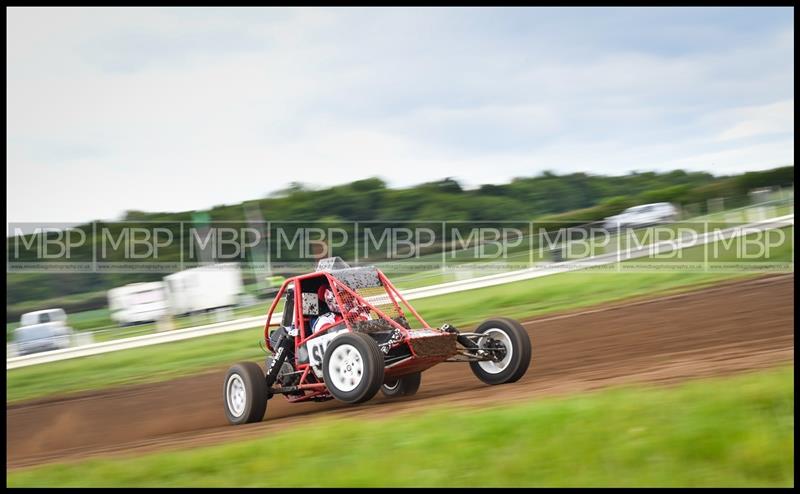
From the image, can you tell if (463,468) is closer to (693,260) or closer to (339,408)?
(339,408)

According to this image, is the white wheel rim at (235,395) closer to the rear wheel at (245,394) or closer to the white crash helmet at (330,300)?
the rear wheel at (245,394)

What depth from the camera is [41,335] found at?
80.2 ft

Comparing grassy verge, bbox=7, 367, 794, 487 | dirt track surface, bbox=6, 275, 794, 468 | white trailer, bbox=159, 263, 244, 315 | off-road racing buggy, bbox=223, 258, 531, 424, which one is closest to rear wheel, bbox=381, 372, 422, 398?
off-road racing buggy, bbox=223, 258, 531, 424

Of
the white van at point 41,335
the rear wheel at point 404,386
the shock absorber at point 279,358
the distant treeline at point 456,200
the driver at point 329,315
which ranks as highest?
the distant treeline at point 456,200

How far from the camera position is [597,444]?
238 inches

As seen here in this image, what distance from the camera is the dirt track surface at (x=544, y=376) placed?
8961mm

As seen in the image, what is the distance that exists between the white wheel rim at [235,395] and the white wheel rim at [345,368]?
5.05ft

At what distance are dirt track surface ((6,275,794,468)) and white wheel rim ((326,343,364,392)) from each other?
345 mm

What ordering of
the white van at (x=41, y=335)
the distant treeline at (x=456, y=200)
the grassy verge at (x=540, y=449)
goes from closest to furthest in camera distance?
the grassy verge at (x=540, y=449) → the white van at (x=41, y=335) → the distant treeline at (x=456, y=200)

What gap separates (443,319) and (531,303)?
2171mm

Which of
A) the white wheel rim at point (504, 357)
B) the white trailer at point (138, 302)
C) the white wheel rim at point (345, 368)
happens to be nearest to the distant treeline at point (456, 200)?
the white trailer at point (138, 302)

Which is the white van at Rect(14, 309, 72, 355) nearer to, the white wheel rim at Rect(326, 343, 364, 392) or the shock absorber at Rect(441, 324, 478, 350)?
the white wheel rim at Rect(326, 343, 364, 392)

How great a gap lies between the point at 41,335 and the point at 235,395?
16.3 metres
